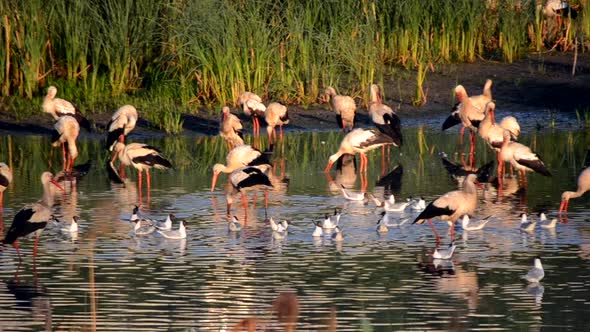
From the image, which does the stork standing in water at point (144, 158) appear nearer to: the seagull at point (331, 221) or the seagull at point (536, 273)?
the seagull at point (331, 221)

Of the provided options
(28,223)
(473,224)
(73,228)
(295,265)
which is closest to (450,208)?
(473,224)

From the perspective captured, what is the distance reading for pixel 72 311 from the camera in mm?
9227

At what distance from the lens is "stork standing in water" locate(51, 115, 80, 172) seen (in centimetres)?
1789

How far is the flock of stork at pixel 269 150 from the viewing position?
480 inches

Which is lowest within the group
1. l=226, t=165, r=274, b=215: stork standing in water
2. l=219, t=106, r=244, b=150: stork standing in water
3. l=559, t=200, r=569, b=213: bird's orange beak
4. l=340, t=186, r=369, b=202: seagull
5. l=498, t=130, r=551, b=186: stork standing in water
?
l=559, t=200, r=569, b=213: bird's orange beak

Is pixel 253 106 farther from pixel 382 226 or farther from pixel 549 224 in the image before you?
pixel 549 224

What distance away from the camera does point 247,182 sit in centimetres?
1398

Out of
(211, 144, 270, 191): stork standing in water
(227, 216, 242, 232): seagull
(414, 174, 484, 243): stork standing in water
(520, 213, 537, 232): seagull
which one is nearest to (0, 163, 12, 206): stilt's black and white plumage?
(211, 144, 270, 191): stork standing in water

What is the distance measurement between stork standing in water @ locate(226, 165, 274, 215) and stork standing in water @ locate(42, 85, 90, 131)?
593cm

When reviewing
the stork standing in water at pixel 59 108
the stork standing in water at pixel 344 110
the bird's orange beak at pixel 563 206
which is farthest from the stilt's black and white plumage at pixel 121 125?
the bird's orange beak at pixel 563 206

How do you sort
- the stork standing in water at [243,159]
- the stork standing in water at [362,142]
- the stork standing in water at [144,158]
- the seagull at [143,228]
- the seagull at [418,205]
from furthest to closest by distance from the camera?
1. the stork standing in water at [362,142]
2. the stork standing in water at [144,158]
3. the stork standing in water at [243,159]
4. the seagull at [418,205]
5. the seagull at [143,228]

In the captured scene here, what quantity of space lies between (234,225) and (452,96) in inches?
413

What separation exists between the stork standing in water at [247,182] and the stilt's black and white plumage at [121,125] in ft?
15.3

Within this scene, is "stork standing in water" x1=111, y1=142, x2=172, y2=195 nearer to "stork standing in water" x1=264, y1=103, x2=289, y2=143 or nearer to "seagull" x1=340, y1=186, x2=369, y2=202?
"seagull" x1=340, y1=186, x2=369, y2=202
